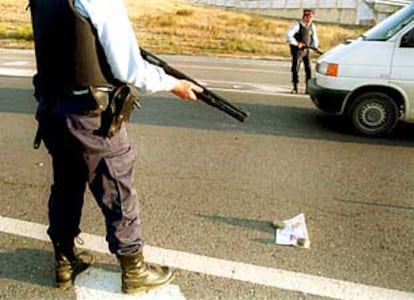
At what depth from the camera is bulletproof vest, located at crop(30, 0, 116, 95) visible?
2156 mm

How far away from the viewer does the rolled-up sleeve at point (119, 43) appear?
6.95ft

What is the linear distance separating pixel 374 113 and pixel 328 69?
0.80 metres

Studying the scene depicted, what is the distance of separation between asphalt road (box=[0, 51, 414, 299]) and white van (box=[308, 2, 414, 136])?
294mm

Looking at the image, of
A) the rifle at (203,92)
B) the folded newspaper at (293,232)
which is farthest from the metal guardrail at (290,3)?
the rifle at (203,92)

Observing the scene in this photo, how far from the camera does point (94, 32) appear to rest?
7.12 feet

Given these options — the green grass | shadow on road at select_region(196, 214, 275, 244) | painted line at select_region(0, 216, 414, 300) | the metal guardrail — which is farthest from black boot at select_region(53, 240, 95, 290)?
the metal guardrail

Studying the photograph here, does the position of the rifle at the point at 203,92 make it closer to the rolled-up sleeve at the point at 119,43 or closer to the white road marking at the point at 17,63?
the rolled-up sleeve at the point at 119,43

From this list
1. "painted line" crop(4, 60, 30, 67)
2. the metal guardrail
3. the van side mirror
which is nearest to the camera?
the van side mirror

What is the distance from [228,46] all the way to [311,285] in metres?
14.8

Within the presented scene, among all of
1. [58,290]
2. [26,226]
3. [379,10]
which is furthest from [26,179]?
[379,10]

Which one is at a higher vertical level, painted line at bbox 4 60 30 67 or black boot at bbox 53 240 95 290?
black boot at bbox 53 240 95 290

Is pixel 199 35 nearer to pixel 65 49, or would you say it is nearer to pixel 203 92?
pixel 203 92

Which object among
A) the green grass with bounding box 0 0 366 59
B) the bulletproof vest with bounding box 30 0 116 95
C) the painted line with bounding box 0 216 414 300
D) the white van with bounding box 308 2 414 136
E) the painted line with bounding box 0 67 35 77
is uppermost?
the bulletproof vest with bounding box 30 0 116 95

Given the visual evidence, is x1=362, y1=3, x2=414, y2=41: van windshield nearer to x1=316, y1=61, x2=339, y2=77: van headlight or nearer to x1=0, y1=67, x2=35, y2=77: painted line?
x1=316, y1=61, x2=339, y2=77: van headlight
